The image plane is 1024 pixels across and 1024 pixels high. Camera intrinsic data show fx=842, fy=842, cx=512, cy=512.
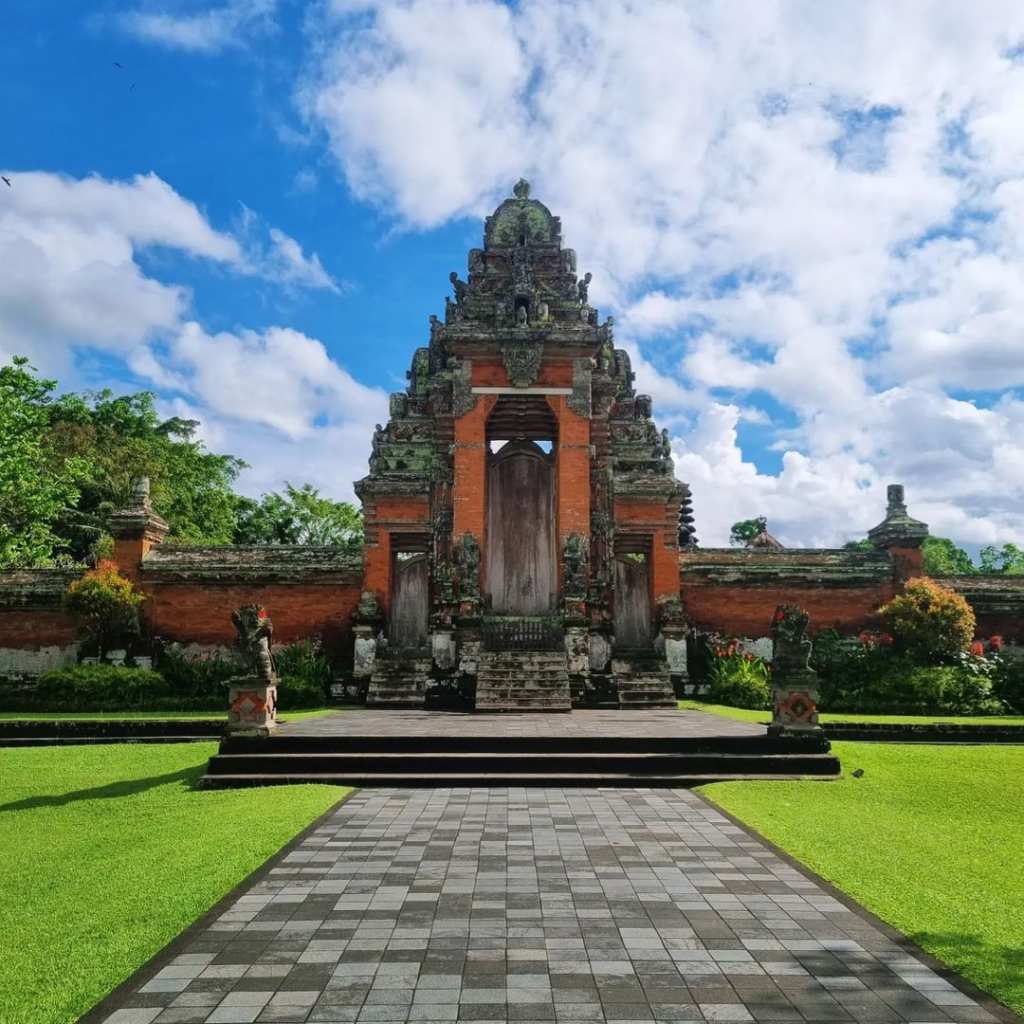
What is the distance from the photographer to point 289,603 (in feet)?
62.2

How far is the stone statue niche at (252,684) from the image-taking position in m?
9.88

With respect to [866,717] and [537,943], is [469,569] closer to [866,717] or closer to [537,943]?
[866,717]

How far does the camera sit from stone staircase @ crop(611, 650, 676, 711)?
15281 mm

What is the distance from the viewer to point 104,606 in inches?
707

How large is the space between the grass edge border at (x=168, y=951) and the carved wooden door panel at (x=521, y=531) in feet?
37.5

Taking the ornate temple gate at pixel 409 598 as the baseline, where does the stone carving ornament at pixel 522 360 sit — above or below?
above

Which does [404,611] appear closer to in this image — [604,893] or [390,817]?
[390,817]

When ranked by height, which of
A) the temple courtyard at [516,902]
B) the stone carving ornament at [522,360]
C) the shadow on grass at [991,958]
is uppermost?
the stone carving ornament at [522,360]

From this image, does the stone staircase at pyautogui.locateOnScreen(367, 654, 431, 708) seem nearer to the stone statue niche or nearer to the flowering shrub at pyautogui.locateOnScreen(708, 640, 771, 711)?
the stone statue niche

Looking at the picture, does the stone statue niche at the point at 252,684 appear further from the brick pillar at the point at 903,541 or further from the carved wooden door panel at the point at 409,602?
the brick pillar at the point at 903,541

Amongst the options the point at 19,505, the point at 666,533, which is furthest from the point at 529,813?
the point at 19,505

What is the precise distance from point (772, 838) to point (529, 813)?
219 centimetres

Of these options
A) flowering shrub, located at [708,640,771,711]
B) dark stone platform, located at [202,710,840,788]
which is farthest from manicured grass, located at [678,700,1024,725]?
dark stone platform, located at [202,710,840,788]

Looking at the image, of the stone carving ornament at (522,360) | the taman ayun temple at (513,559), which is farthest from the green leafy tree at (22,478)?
the stone carving ornament at (522,360)
